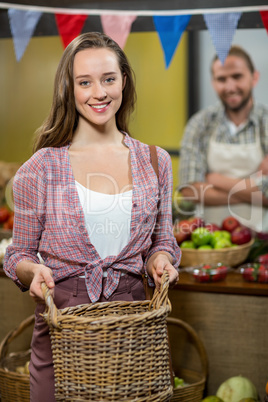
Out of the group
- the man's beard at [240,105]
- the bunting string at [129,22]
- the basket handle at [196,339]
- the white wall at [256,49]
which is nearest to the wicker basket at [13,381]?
the basket handle at [196,339]

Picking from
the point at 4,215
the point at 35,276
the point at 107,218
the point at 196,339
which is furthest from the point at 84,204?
the point at 4,215

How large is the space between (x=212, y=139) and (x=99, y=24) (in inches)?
68.9

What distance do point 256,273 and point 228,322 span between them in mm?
298

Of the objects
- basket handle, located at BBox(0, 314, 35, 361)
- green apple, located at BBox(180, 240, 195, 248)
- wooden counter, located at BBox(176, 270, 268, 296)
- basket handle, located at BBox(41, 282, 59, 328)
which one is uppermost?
basket handle, located at BBox(41, 282, 59, 328)

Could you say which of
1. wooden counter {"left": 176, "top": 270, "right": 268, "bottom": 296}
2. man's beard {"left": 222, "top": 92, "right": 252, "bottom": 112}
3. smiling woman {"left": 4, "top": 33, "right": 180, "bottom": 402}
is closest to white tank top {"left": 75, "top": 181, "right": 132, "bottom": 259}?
smiling woman {"left": 4, "top": 33, "right": 180, "bottom": 402}

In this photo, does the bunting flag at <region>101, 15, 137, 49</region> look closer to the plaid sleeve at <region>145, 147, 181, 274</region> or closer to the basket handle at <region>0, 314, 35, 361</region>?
the plaid sleeve at <region>145, 147, 181, 274</region>

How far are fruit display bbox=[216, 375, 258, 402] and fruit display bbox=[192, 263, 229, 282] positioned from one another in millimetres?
517

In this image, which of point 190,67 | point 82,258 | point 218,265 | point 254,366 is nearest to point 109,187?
point 82,258

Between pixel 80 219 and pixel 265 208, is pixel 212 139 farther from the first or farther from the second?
pixel 80 219

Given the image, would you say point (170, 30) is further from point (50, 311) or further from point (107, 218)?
point (50, 311)

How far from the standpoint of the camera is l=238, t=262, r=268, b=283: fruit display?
3207mm

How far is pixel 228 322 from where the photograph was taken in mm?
3191

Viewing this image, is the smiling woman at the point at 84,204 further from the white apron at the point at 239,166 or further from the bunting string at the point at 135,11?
the white apron at the point at 239,166

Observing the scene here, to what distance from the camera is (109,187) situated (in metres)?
2.15
